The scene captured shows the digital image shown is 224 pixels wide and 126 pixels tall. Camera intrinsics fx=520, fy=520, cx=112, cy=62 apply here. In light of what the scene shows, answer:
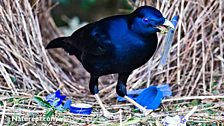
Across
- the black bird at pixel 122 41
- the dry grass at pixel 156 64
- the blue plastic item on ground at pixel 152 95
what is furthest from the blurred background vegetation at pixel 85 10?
the black bird at pixel 122 41

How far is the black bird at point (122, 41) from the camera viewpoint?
263cm

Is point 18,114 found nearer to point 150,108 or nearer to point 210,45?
point 150,108

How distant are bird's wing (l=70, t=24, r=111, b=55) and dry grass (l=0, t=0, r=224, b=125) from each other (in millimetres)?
342

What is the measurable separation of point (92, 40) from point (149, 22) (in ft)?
1.22

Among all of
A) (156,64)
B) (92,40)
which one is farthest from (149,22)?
(156,64)

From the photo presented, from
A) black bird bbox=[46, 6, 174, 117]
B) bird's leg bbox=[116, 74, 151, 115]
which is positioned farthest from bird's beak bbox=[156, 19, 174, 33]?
bird's leg bbox=[116, 74, 151, 115]

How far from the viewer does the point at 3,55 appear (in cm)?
307

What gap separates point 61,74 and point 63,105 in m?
0.54

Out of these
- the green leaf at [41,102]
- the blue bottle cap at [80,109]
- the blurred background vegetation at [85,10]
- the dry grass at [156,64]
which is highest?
the blurred background vegetation at [85,10]

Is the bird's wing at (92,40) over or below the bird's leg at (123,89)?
over

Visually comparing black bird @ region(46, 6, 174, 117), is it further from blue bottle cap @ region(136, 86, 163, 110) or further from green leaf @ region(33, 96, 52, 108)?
green leaf @ region(33, 96, 52, 108)

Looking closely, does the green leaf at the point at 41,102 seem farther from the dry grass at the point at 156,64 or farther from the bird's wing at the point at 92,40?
the bird's wing at the point at 92,40

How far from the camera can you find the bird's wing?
274 cm

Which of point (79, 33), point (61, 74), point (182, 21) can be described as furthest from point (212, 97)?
point (61, 74)
